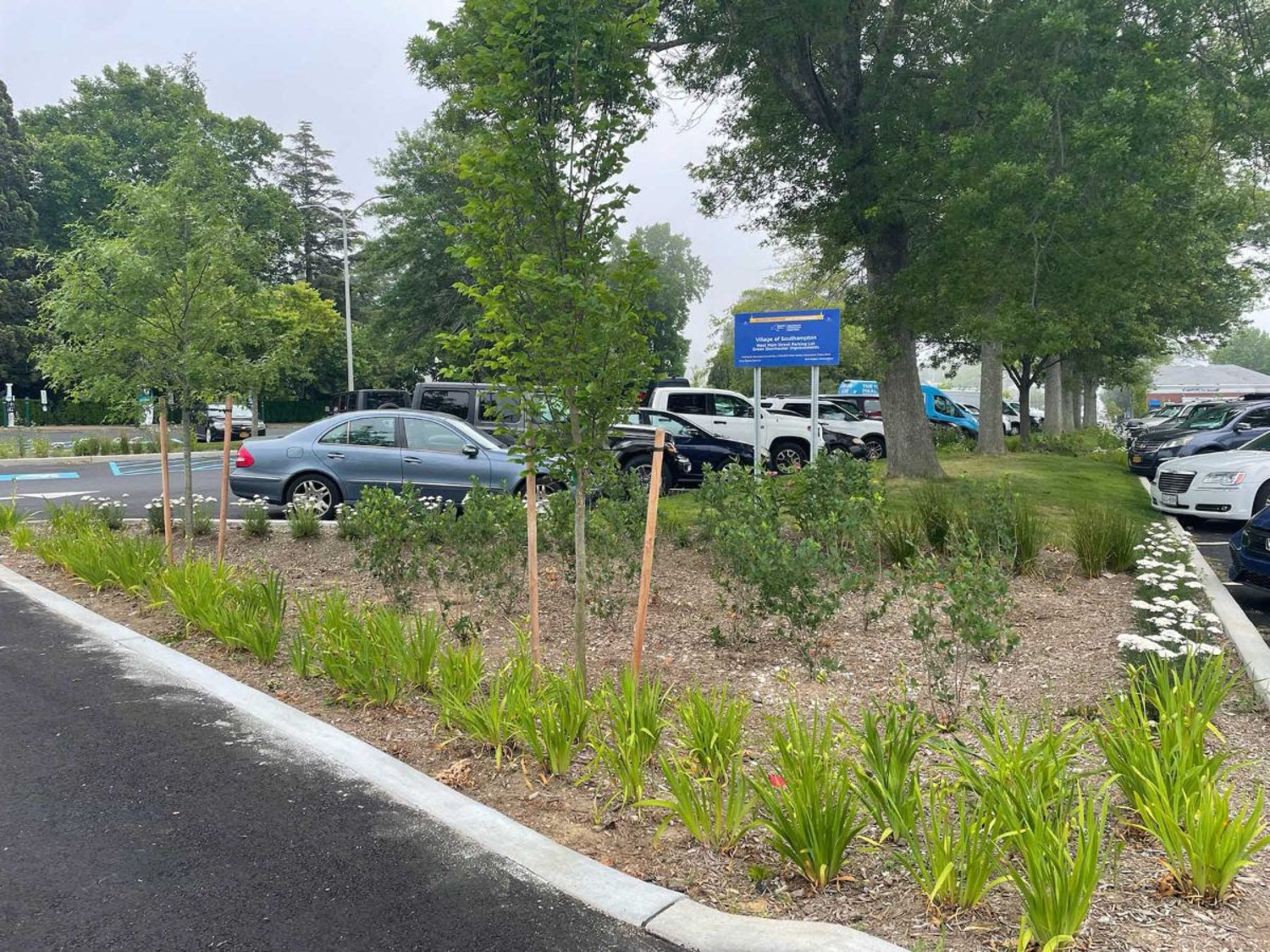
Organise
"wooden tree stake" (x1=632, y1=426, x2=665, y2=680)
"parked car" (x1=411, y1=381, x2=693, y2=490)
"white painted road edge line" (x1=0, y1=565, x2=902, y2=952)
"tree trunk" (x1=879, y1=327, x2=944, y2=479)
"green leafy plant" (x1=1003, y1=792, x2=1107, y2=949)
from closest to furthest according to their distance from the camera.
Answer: "green leafy plant" (x1=1003, y1=792, x2=1107, y2=949), "white painted road edge line" (x1=0, y1=565, x2=902, y2=952), "wooden tree stake" (x1=632, y1=426, x2=665, y2=680), "parked car" (x1=411, y1=381, x2=693, y2=490), "tree trunk" (x1=879, y1=327, x2=944, y2=479)

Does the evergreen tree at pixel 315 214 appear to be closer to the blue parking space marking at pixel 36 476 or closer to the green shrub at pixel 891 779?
the blue parking space marking at pixel 36 476

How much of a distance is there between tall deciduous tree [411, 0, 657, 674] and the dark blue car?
5934 mm

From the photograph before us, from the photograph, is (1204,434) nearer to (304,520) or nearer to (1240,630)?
(1240,630)

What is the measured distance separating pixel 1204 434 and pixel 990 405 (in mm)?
7839

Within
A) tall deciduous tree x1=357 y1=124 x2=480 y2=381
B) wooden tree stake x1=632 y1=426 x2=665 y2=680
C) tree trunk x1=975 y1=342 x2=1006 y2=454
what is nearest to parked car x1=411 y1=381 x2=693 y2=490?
wooden tree stake x1=632 y1=426 x2=665 y2=680

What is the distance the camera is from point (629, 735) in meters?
3.71

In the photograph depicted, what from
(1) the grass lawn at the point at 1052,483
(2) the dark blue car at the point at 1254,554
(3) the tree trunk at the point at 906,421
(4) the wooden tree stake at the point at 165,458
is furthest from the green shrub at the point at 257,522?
(3) the tree trunk at the point at 906,421

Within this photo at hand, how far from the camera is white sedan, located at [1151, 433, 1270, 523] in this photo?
11266mm

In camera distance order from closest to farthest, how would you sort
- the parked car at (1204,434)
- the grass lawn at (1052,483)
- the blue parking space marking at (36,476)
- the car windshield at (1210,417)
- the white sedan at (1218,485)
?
the white sedan at (1218,485)
the grass lawn at (1052,483)
the parked car at (1204,434)
the blue parking space marking at (36,476)
the car windshield at (1210,417)

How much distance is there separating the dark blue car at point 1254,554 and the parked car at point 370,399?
19341 millimetres

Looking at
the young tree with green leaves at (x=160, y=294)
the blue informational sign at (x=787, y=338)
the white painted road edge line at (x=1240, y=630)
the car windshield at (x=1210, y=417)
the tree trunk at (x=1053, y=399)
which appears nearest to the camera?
the white painted road edge line at (x=1240, y=630)

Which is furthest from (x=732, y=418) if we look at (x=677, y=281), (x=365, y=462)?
(x=677, y=281)

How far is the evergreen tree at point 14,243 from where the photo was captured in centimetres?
4272

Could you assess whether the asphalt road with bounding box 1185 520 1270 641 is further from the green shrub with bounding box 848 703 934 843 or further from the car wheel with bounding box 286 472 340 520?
the car wheel with bounding box 286 472 340 520
